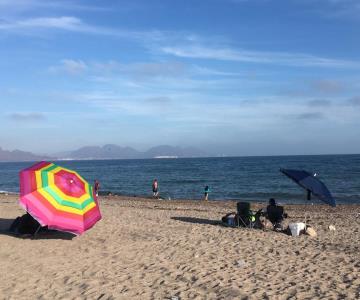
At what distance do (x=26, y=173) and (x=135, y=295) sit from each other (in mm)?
5213

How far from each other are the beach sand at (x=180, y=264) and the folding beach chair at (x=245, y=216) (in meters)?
0.42

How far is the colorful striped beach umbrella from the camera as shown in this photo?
36.3 ft

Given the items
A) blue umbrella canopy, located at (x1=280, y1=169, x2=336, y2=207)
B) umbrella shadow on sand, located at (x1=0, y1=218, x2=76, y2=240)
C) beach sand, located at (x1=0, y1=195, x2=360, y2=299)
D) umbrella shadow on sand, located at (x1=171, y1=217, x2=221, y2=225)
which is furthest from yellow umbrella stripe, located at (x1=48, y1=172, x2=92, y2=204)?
blue umbrella canopy, located at (x1=280, y1=169, x2=336, y2=207)

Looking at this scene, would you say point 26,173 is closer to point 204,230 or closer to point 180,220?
point 204,230

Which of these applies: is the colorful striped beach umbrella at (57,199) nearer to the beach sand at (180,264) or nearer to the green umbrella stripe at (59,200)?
the green umbrella stripe at (59,200)

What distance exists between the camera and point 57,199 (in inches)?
449

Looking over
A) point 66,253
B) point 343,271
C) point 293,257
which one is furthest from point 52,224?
point 343,271

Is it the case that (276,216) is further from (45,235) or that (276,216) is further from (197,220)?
(45,235)

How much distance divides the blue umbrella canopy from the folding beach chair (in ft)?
5.85

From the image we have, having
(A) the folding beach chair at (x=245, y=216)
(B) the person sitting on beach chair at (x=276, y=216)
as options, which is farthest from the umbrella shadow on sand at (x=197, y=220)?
(B) the person sitting on beach chair at (x=276, y=216)

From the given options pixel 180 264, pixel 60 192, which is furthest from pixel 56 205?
pixel 180 264

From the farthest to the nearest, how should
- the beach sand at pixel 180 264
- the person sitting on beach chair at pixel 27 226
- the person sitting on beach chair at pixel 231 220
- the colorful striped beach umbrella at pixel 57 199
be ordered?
1. the person sitting on beach chair at pixel 231 220
2. the person sitting on beach chair at pixel 27 226
3. the colorful striped beach umbrella at pixel 57 199
4. the beach sand at pixel 180 264

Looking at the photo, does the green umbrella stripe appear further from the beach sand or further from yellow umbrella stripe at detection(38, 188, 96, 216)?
the beach sand

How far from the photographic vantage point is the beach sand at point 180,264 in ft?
26.2
